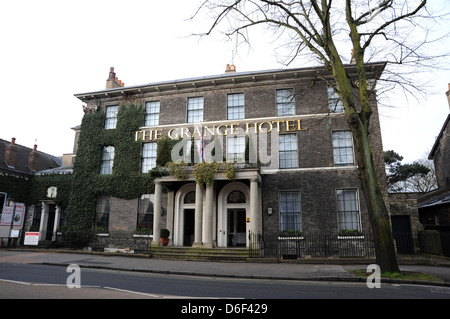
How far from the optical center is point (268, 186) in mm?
18516

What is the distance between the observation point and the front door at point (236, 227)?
18.4 meters

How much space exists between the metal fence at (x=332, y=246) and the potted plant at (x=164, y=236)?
5.06 m

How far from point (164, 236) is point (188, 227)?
2.35 metres

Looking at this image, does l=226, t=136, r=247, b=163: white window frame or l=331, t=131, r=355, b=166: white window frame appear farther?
l=226, t=136, r=247, b=163: white window frame

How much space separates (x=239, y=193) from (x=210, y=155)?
3.20 meters

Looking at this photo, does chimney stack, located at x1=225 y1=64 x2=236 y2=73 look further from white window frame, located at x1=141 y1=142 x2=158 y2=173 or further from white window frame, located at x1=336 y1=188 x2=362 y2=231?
white window frame, located at x1=336 y1=188 x2=362 y2=231

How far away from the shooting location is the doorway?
1923 cm

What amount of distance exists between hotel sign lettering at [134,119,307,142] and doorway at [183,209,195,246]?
518cm

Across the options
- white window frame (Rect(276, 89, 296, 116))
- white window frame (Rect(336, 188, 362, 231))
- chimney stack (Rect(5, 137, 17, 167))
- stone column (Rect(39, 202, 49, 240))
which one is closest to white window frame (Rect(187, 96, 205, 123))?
white window frame (Rect(276, 89, 296, 116))

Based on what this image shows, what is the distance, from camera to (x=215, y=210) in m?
18.7

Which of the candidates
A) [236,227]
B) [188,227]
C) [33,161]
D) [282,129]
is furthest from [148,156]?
[33,161]

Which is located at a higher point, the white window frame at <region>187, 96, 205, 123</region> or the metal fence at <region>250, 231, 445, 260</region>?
the white window frame at <region>187, 96, 205, 123</region>
